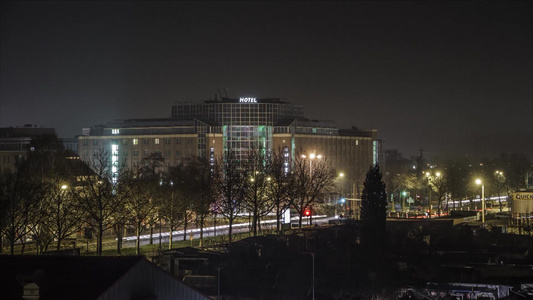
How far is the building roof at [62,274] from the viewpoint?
79.8 ft

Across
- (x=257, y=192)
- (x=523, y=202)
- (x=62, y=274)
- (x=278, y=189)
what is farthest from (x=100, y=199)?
(x=523, y=202)

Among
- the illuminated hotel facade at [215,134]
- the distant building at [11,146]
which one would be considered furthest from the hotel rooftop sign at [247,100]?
the distant building at [11,146]

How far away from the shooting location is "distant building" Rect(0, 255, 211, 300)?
79.7 feet

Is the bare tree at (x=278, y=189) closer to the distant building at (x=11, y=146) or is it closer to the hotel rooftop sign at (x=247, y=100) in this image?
the hotel rooftop sign at (x=247, y=100)

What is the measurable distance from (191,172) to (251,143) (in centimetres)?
6560

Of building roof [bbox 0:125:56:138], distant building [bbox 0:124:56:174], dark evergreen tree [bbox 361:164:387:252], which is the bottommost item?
dark evergreen tree [bbox 361:164:387:252]

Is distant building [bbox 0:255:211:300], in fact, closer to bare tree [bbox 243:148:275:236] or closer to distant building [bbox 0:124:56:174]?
bare tree [bbox 243:148:275:236]

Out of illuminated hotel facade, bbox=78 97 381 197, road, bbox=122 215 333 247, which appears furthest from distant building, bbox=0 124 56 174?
road, bbox=122 215 333 247

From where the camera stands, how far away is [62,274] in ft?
83.3

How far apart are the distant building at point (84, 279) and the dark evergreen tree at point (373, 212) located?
37734 mm

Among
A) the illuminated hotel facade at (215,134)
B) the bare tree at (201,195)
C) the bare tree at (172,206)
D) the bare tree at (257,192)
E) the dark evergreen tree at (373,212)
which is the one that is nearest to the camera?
the bare tree at (172,206)

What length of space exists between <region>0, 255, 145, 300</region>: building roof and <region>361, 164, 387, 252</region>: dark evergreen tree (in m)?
39.0

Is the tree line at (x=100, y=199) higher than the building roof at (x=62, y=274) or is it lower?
higher

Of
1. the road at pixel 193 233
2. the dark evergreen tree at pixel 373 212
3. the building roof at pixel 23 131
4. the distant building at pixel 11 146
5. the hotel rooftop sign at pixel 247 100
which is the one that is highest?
the hotel rooftop sign at pixel 247 100
